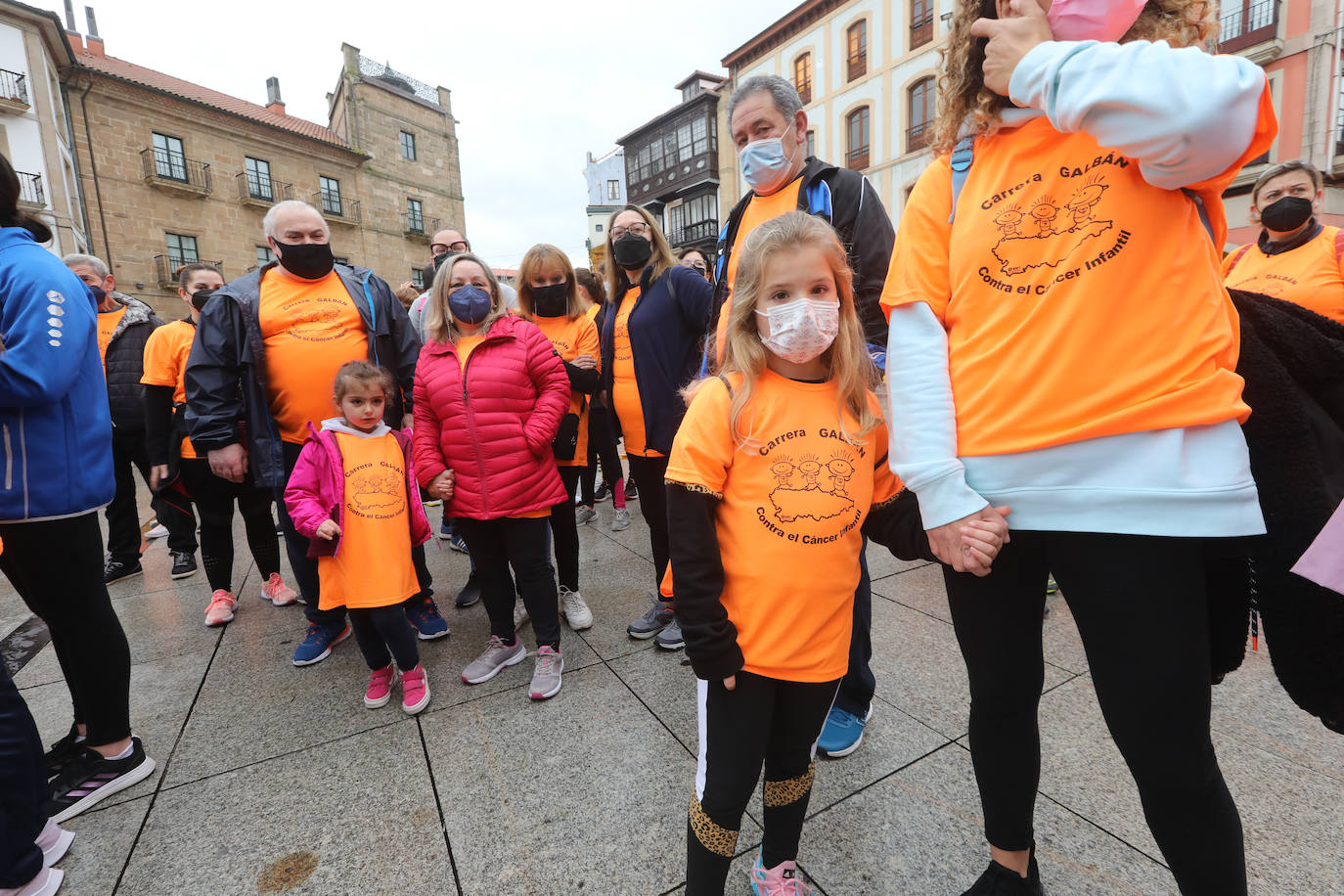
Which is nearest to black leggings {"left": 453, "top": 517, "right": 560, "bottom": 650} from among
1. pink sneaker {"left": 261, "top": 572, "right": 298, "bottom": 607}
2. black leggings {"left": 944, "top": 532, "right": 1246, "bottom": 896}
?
pink sneaker {"left": 261, "top": 572, "right": 298, "bottom": 607}

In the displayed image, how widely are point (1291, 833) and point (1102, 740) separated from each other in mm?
492

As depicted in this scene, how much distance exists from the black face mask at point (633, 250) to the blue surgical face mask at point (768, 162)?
872mm

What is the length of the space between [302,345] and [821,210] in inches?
97.5

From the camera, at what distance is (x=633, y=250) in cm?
314

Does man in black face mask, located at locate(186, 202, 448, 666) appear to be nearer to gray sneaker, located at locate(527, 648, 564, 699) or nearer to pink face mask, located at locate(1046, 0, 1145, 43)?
gray sneaker, located at locate(527, 648, 564, 699)

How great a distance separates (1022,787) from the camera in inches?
54.7

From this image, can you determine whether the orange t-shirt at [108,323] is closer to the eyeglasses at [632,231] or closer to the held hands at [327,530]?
the held hands at [327,530]

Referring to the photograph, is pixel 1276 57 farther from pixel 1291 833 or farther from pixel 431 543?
Answer: pixel 431 543

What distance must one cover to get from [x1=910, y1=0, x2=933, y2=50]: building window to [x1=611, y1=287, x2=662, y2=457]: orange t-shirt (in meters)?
18.8

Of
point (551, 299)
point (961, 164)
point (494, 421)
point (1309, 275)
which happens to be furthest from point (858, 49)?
point (961, 164)

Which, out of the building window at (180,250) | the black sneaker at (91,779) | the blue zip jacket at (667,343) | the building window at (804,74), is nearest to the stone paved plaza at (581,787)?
the black sneaker at (91,779)

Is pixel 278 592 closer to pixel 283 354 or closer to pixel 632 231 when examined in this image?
pixel 283 354

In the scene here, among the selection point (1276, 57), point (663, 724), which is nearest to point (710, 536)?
point (663, 724)

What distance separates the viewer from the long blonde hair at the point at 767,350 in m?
1.50
